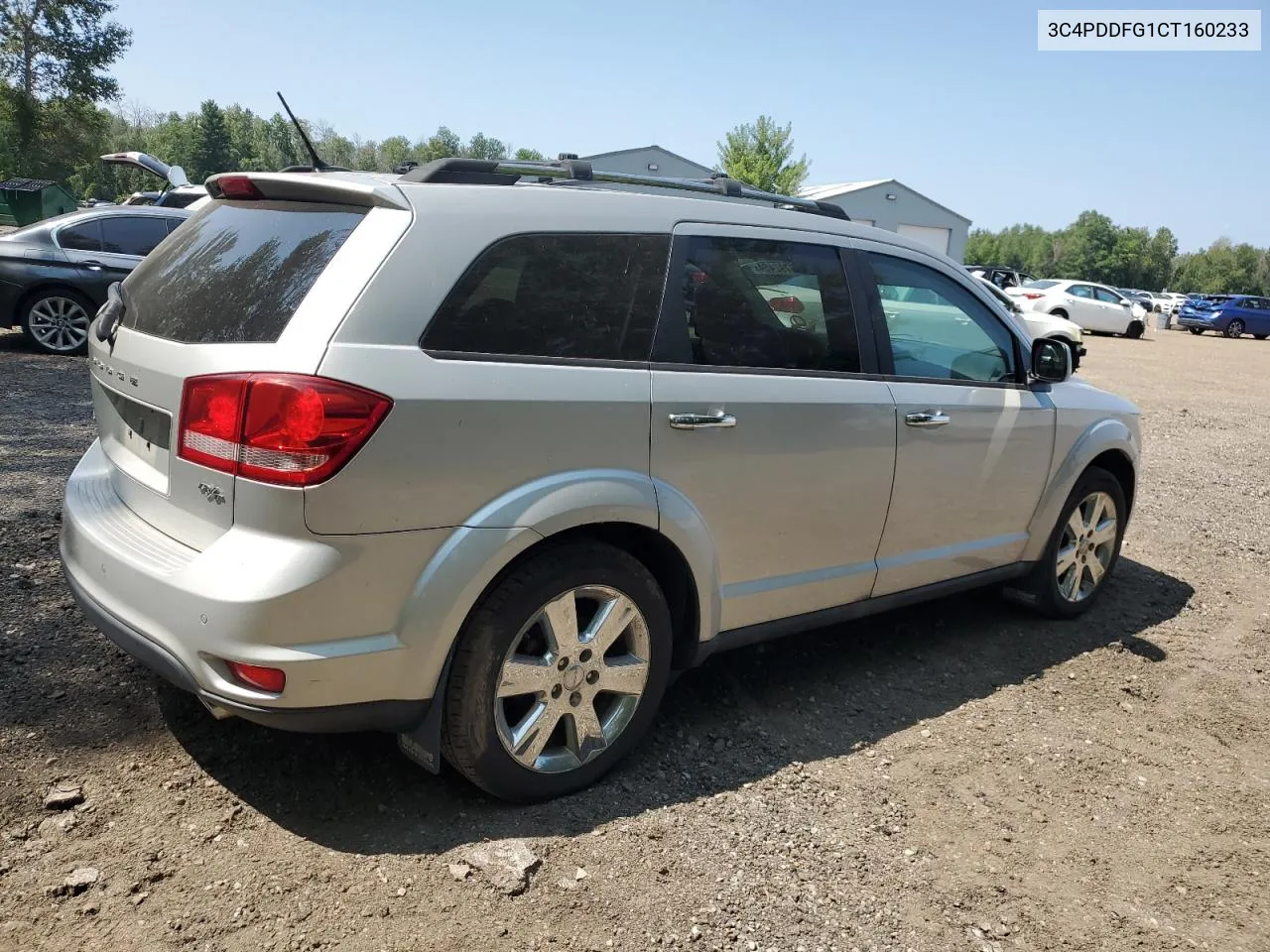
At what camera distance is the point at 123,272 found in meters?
10.3

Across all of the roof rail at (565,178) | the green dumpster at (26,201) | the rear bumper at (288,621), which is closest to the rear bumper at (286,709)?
the rear bumper at (288,621)

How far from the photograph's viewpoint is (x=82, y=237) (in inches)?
404

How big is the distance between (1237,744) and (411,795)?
3185 millimetres

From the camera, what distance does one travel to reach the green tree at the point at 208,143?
350 feet

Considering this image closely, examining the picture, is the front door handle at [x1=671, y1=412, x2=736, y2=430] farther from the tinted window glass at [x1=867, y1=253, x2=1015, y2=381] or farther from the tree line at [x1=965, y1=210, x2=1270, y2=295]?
the tree line at [x1=965, y1=210, x2=1270, y2=295]

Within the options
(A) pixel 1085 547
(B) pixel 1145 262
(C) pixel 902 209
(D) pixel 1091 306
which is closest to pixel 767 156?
(C) pixel 902 209

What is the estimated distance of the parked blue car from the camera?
116ft

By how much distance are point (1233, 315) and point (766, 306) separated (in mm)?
39116

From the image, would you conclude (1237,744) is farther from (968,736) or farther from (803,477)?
(803,477)

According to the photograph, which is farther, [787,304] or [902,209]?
[902,209]

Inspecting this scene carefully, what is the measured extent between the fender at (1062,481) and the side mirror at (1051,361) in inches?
15.5

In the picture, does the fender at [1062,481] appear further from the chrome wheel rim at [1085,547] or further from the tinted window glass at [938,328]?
the tinted window glass at [938,328]

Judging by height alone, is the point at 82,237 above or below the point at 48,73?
below

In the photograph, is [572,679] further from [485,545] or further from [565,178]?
[565,178]
